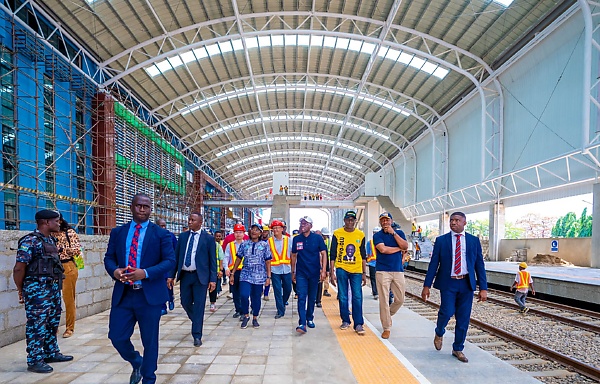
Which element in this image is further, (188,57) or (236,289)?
(188,57)

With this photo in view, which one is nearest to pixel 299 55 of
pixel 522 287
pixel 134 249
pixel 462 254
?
pixel 522 287

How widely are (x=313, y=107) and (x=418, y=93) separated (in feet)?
26.3

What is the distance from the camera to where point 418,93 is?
23.9m

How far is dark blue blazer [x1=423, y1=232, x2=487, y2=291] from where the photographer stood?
15.2 ft

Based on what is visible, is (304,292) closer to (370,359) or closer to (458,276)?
(370,359)

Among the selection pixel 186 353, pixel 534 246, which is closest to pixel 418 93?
pixel 534 246

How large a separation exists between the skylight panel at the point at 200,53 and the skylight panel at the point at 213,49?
0.21m

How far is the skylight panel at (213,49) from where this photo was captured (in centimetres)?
1939

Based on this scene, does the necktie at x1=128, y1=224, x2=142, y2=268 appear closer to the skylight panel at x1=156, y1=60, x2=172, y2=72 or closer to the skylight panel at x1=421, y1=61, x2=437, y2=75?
the skylight panel at x1=156, y1=60, x2=172, y2=72

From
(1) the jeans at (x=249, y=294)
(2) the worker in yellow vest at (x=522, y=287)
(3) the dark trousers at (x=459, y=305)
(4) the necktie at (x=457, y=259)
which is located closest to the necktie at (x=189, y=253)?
(1) the jeans at (x=249, y=294)

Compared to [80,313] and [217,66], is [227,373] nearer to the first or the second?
[80,313]

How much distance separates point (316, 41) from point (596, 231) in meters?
15.2

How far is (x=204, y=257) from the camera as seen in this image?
5.28 m

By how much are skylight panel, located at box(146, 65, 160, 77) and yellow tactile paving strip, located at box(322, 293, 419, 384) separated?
57.0 feet
